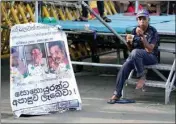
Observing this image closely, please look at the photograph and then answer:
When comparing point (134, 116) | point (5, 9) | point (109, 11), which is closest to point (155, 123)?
point (134, 116)

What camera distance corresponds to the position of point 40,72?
6.45 meters

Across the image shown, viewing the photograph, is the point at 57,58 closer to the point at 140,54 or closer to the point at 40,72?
the point at 40,72

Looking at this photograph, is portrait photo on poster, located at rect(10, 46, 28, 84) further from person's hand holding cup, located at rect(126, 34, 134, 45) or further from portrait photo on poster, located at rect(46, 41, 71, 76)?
person's hand holding cup, located at rect(126, 34, 134, 45)

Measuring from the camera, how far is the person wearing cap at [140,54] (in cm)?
689

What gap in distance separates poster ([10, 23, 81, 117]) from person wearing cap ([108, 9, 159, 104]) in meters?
0.85

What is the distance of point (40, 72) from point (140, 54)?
5.24ft

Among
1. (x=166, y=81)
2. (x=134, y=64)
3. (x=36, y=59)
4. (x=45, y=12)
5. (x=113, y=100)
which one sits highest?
(x=45, y=12)

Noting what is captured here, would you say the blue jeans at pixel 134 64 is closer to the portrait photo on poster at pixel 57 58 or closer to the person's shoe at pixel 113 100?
the person's shoe at pixel 113 100

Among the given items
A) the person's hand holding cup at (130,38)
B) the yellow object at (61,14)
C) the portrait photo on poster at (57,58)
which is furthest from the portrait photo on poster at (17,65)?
the yellow object at (61,14)

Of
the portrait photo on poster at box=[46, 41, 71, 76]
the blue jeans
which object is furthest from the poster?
the blue jeans

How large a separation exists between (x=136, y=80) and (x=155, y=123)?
1.41 metres

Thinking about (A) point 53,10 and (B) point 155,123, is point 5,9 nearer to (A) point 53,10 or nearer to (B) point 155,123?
(A) point 53,10

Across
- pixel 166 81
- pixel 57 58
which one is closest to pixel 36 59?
pixel 57 58

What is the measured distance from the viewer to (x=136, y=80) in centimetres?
714
